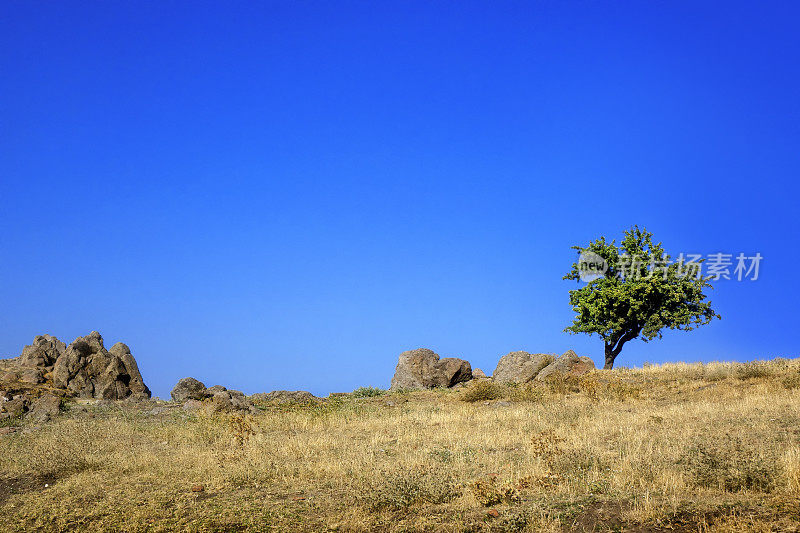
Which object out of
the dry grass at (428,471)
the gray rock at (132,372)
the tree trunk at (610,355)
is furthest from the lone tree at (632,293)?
the gray rock at (132,372)

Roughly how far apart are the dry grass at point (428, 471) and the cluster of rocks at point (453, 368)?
558 inches

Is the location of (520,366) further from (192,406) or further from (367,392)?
(192,406)

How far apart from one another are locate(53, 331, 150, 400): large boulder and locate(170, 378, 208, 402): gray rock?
8.51 ft

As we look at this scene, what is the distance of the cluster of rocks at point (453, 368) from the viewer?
36344 mm

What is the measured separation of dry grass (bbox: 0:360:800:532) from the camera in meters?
9.09

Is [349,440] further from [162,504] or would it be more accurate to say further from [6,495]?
[6,495]

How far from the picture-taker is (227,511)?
10172 mm

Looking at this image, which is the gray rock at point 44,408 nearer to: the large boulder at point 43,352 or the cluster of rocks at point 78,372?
the cluster of rocks at point 78,372

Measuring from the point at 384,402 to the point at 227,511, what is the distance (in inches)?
764

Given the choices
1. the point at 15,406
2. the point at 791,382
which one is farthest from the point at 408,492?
the point at 15,406

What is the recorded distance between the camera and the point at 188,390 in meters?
32.7

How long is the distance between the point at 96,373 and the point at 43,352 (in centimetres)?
507

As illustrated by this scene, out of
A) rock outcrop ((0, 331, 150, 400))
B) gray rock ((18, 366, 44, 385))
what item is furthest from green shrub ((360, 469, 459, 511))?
gray rock ((18, 366, 44, 385))

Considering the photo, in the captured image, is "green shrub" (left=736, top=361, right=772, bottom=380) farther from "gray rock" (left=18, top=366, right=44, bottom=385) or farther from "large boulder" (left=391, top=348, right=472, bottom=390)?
"gray rock" (left=18, top=366, right=44, bottom=385)
